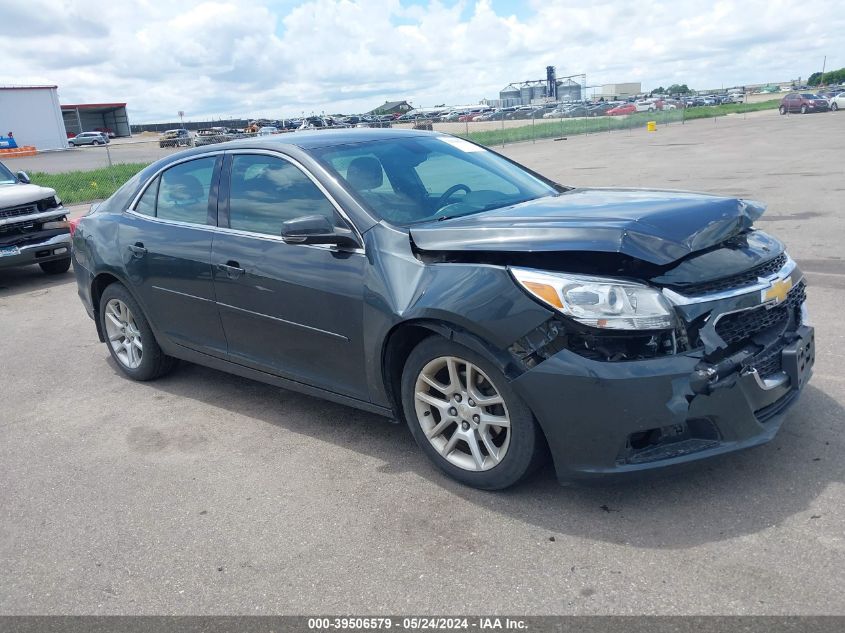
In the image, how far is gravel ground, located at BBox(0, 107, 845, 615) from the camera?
9.78 feet

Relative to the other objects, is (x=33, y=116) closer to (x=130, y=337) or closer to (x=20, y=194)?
(x=20, y=194)

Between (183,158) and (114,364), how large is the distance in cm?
201

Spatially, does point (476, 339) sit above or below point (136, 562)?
above

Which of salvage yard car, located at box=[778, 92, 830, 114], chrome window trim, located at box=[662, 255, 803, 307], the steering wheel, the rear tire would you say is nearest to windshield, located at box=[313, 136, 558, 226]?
the steering wheel

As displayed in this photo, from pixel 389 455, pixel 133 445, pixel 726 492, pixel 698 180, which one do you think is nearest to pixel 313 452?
pixel 389 455

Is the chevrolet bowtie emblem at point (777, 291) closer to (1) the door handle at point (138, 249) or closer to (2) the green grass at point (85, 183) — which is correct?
(1) the door handle at point (138, 249)

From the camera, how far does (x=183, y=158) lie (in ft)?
17.6

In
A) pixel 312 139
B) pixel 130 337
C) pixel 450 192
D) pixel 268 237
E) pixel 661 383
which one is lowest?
pixel 130 337

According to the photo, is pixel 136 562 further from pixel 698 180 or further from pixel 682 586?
pixel 698 180

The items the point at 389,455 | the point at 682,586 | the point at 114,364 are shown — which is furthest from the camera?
the point at 114,364

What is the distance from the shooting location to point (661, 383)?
3.14 metres

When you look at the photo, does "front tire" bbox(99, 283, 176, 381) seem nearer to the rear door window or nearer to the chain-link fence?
the rear door window

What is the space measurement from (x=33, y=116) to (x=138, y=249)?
6913 cm

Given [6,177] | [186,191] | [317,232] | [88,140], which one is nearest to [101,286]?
[186,191]
